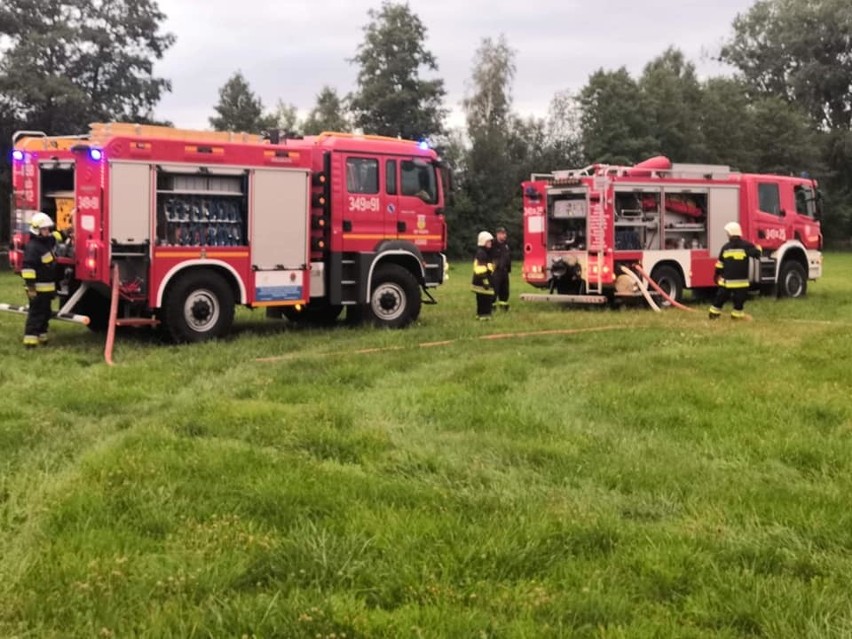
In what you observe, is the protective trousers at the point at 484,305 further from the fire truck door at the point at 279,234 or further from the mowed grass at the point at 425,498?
the mowed grass at the point at 425,498

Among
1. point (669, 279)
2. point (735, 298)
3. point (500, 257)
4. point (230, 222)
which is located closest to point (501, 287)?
point (500, 257)

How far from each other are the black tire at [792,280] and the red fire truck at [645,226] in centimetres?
3

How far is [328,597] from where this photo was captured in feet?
12.9

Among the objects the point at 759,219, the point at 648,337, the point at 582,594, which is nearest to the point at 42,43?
the point at 759,219

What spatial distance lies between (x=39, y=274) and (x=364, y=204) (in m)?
4.33

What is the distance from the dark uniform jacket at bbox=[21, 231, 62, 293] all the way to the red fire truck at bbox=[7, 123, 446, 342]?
0.31 metres

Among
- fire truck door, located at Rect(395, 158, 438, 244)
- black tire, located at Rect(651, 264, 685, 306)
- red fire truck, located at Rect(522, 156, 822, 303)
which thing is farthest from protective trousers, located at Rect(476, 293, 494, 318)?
black tire, located at Rect(651, 264, 685, 306)

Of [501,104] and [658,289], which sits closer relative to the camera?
[658,289]

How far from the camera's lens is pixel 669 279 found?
17484 mm

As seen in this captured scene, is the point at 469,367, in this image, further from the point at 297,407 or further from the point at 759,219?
the point at 759,219

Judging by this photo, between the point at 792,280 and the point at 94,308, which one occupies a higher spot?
the point at 792,280

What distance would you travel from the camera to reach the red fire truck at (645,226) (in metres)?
16.7

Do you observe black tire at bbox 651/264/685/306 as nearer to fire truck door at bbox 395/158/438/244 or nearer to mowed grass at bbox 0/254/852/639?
fire truck door at bbox 395/158/438/244

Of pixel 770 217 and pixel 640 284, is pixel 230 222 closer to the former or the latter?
pixel 640 284
